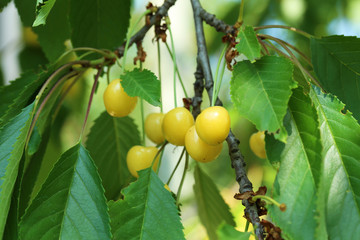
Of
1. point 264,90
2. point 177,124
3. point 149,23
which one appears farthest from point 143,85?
point 149,23

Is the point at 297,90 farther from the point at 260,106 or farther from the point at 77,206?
the point at 77,206

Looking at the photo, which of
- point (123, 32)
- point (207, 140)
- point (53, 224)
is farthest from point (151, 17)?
point (53, 224)

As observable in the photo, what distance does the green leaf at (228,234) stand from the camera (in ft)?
1.80

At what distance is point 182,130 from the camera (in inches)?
30.3

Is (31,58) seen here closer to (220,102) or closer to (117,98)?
(117,98)

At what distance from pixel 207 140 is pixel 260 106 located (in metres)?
0.11

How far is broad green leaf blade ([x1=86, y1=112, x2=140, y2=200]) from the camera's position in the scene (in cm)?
104

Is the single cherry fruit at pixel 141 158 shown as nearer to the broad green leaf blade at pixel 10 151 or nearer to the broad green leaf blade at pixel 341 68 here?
the broad green leaf blade at pixel 10 151

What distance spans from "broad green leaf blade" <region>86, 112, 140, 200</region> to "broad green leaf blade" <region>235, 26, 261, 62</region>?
1.54ft

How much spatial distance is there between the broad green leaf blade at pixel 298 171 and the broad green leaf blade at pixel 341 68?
6.5 inches

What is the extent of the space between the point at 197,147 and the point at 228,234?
0.64ft

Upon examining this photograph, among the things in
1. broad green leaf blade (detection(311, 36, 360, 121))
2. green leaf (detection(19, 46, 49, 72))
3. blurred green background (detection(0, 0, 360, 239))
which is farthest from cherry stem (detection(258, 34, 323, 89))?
green leaf (detection(19, 46, 49, 72))

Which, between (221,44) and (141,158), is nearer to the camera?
(141,158)

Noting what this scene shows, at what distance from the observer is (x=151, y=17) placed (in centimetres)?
99
